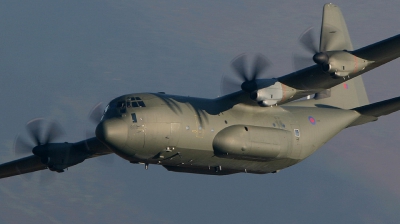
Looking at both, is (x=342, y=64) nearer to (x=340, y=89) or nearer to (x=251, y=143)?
(x=251, y=143)

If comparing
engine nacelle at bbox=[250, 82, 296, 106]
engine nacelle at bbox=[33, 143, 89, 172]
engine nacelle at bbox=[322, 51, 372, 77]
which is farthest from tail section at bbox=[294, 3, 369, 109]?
engine nacelle at bbox=[33, 143, 89, 172]

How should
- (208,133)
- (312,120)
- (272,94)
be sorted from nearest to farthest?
(208,133), (272,94), (312,120)

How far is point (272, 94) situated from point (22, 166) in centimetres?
1309

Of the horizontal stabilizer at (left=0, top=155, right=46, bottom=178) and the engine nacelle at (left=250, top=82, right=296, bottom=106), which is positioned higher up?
the engine nacelle at (left=250, top=82, right=296, bottom=106)

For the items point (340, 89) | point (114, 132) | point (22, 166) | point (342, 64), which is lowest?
point (114, 132)

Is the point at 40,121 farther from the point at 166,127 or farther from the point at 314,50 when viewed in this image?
the point at 314,50

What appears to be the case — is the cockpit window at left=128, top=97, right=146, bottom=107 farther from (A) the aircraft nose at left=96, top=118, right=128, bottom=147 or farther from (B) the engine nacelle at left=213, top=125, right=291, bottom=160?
(B) the engine nacelle at left=213, top=125, right=291, bottom=160

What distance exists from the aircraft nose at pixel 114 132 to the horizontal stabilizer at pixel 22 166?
825 cm

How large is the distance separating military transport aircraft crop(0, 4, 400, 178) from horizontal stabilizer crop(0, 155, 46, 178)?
622 millimetres

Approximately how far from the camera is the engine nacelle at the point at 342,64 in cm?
3391

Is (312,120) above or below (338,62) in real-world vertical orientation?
below

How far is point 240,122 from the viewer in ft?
119

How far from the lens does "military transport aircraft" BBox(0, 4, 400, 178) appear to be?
111ft

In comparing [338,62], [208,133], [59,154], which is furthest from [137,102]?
[338,62]
